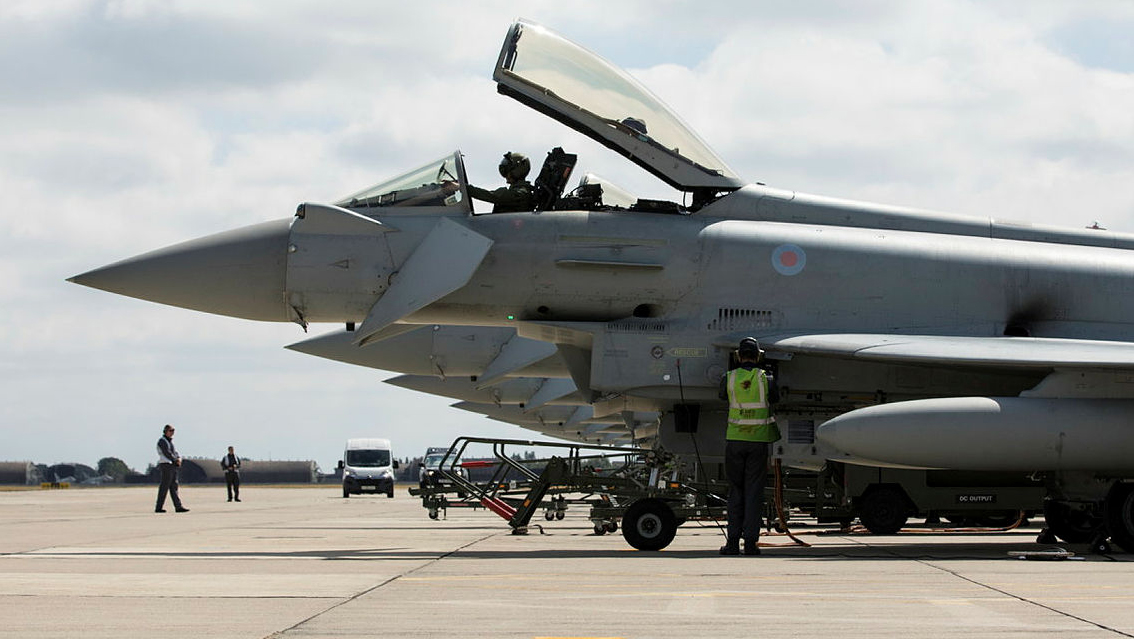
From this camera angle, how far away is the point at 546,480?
42.8ft

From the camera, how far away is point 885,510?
45.3 ft

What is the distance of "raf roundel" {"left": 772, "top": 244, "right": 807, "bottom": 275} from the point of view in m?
12.2

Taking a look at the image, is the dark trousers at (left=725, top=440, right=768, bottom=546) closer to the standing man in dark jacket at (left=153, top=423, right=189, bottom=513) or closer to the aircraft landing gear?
the aircraft landing gear

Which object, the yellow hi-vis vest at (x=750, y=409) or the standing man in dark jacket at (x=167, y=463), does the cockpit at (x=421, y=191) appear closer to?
the yellow hi-vis vest at (x=750, y=409)

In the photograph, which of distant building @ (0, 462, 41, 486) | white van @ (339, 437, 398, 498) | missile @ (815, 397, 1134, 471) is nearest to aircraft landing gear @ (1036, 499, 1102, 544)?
missile @ (815, 397, 1134, 471)

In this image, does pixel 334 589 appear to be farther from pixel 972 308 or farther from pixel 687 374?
pixel 972 308

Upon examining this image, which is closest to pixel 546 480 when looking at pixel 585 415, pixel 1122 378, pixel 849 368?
pixel 849 368

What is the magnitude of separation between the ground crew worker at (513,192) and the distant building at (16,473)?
234 feet

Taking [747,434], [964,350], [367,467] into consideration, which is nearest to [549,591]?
[747,434]

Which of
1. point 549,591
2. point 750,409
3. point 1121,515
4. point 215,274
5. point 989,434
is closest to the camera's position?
point 549,591

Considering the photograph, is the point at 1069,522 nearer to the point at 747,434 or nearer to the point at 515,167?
the point at 747,434

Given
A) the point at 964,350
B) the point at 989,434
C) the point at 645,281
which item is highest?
the point at 645,281

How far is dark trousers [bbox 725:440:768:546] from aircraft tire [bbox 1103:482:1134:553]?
9.56ft

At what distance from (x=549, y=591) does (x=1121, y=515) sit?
6056 millimetres
